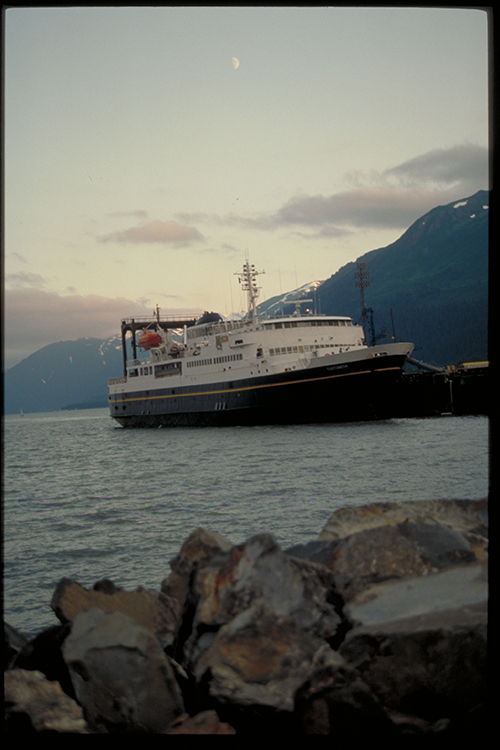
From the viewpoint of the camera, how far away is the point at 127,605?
3.65 m

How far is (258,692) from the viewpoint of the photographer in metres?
2.91

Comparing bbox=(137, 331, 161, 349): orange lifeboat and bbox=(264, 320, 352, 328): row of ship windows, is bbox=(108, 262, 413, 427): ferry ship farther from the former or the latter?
bbox=(137, 331, 161, 349): orange lifeboat

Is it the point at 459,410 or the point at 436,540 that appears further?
the point at 459,410

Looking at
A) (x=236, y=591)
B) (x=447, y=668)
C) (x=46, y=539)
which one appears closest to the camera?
(x=447, y=668)

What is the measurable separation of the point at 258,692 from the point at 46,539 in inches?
242

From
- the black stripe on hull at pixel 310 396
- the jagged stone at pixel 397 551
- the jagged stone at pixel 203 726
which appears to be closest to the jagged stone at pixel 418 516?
the jagged stone at pixel 397 551

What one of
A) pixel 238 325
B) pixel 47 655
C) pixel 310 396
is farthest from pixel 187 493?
pixel 238 325

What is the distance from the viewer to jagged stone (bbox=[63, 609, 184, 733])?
2967 millimetres

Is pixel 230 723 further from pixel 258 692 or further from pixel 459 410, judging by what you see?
pixel 459 410

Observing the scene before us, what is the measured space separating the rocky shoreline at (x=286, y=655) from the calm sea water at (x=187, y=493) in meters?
1.81

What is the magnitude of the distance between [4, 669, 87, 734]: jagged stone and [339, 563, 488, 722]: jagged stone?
1439 millimetres

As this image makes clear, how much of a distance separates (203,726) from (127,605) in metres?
1.01

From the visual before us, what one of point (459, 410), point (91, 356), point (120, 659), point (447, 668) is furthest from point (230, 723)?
point (91, 356)

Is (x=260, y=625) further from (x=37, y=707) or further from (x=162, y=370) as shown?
(x=162, y=370)
